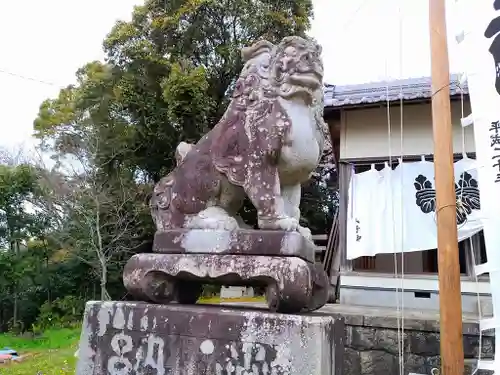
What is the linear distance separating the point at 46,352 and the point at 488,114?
7881mm

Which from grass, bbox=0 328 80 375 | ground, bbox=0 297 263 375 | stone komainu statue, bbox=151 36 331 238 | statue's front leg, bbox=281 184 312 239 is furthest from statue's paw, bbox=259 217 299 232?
grass, bbox=0 328 80 375

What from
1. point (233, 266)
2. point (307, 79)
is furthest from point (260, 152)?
point (233, 266)

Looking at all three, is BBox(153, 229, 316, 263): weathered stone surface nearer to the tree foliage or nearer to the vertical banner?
the vertical banner

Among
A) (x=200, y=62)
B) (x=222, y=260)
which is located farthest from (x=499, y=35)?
(x=200, y=62)

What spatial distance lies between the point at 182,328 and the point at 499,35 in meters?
3.80

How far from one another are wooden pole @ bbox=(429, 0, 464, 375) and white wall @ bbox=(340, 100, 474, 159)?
158 inches

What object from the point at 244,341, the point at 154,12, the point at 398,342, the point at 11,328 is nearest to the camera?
the point at 244,341

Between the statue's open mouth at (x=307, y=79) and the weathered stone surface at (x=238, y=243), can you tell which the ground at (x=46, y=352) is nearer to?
the weathered stone surface at (x=238, y=243)

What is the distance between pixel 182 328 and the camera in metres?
2.19

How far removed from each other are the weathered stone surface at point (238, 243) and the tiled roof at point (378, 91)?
17.1 feet

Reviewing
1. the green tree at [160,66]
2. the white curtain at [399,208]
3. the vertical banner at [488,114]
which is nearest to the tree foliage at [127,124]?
the green tree at [160,66]

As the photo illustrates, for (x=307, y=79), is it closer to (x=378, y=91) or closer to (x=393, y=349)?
(x=393, y=349)

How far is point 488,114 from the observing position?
4055 mm

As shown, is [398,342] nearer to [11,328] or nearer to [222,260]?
[222,260]
